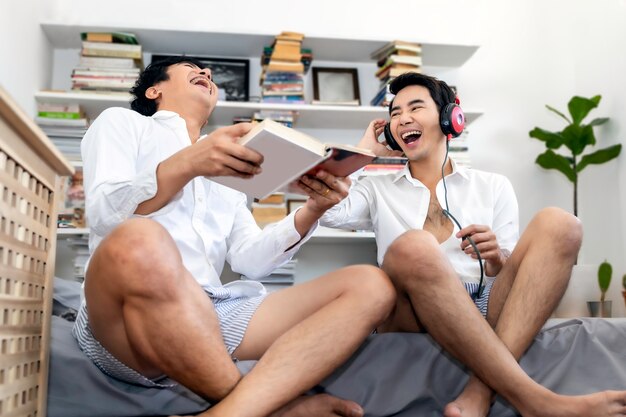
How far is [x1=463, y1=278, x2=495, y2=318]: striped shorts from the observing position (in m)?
1.42

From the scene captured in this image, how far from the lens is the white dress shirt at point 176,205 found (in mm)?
1123

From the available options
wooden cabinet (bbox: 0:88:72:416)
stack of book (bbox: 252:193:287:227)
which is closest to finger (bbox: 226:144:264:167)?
wooden cabinet (bbox: 0:88:72:416)

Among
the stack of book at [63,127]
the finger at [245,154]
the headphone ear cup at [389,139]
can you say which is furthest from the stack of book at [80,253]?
the finger at [245,154]

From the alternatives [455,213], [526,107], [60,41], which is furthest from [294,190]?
[526,107]

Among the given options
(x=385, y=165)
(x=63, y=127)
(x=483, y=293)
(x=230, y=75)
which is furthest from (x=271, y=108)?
(x=483, y=293)

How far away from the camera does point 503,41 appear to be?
9.75 feet

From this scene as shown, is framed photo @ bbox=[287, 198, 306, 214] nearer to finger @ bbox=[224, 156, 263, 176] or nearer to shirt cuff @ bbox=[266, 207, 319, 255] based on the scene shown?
shirt cuff @ bbox=[266, 207, 319, 255]

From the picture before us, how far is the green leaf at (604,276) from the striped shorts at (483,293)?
1182mm

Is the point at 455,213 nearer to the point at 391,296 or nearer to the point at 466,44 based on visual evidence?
the point at 391,296

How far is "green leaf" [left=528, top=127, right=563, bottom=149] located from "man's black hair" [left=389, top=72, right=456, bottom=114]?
1.09 m

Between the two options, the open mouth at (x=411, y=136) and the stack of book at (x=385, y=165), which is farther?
the stack of book at (x=385, y=165)

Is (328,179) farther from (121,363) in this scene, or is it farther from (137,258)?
(121,363)

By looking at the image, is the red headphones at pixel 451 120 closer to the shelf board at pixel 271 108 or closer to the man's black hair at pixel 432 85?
the man's black hair at pixel 432 85

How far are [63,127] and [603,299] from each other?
6.97 ft
